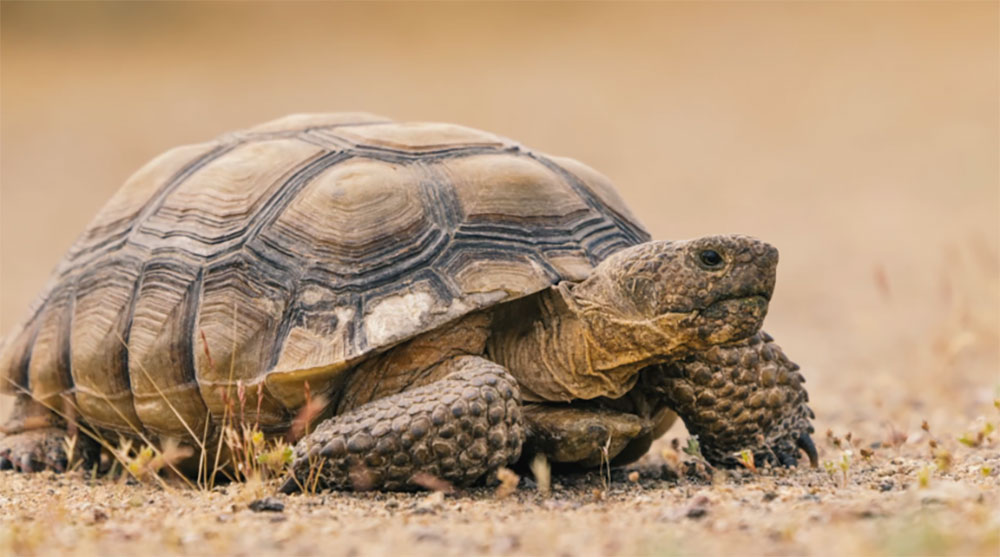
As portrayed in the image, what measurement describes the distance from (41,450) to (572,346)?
238cm

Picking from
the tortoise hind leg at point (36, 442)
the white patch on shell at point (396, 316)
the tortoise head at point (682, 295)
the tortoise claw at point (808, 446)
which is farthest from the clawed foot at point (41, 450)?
the tortoise claw at point (808, 446)

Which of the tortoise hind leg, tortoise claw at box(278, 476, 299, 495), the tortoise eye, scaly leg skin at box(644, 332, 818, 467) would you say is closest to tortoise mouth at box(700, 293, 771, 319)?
the tortoise eye

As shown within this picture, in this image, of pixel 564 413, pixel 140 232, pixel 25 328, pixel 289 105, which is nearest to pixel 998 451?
pixel 564 413

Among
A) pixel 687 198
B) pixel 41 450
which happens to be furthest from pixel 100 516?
pixel 687 198

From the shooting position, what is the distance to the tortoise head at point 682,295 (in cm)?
343

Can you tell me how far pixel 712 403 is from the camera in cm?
392

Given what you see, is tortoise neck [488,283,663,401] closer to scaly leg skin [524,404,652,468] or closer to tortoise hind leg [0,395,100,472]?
scaly leg skin [524,404,652,468]

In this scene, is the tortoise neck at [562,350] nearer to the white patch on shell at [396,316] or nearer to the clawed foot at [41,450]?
the white patch on shell at [396,316]

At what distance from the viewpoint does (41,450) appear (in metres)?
4.60

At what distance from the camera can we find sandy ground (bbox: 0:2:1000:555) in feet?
8.65

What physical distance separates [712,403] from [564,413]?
22.1 inches

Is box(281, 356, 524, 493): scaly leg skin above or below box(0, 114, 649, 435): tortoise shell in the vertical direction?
below

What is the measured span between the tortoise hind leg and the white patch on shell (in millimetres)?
A: 1737

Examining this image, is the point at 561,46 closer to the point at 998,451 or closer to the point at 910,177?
the point at 910,177
